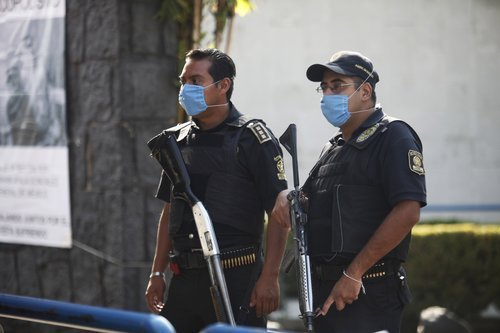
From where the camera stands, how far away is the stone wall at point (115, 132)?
19.8 ft

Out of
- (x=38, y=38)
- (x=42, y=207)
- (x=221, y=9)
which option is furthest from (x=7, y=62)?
(x=221, y=9)

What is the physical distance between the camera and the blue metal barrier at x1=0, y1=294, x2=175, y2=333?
2.79 metres

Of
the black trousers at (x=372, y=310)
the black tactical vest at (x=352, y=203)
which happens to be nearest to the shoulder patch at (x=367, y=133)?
the black tactical vest at (x=352, y=203)

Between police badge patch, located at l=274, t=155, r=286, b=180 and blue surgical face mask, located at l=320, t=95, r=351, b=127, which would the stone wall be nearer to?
police badge patch, located at l=274, t=155, r=286, b=180

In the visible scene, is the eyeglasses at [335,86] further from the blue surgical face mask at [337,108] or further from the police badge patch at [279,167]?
the police badge patch at [279,167]

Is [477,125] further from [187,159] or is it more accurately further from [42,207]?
[187,159]

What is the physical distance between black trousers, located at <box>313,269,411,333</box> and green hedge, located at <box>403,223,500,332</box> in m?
4.80

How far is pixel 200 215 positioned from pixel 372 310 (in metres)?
0.84

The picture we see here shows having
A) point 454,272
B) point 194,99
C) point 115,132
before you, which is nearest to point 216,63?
point 194,99

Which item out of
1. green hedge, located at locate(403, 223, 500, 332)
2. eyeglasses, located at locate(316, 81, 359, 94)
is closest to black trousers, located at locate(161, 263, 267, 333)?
eyeglasses, located at locate(316, 81, 359, 94)

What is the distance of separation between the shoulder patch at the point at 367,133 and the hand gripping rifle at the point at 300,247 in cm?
27

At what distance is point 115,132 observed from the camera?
238 inches

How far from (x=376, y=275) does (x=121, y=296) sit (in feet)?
7.59

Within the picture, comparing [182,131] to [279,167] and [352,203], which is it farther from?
[352,203]
